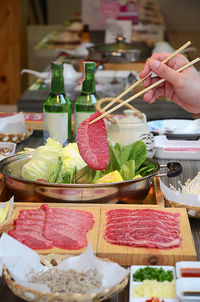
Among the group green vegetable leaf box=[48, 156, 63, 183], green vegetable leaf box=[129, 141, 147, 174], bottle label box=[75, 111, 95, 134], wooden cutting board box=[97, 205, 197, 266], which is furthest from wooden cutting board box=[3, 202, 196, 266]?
bottle label box=[75, 111, 95, 134]

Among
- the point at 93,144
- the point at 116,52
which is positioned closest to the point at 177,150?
the point at 93,144

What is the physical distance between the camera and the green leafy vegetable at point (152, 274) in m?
1.24

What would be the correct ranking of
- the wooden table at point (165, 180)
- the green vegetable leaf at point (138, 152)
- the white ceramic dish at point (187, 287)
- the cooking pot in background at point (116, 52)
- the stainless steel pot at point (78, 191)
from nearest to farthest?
the white ceramic dish at point (187, 287), the wooden table at point (165, 180), the stainless steel pot at point (78, 191), the green vegetable leaf at point (138, 152), the cooking pot in background at point (116, 52)

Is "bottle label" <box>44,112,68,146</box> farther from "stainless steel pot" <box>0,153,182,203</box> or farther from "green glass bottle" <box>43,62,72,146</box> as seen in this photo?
"stainless steel pot" <box>0,153,182,203</box>

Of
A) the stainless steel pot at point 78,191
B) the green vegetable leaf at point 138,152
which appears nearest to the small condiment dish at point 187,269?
the stainless steel pot at point 78,191

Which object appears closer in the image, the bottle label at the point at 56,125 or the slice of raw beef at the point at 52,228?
the slice of raw beef at the point at 52,228

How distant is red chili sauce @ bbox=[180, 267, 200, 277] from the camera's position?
1.23 meters

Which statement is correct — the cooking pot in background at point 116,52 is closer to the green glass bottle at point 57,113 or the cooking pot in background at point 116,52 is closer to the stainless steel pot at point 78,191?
the green glass bottle at point 57,113

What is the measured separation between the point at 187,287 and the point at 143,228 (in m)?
0.31

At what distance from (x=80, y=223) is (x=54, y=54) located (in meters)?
4.27

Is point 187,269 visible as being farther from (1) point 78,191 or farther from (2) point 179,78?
(2) point 179,78

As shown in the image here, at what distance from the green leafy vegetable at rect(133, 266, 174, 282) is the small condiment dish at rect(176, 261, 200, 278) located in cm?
2

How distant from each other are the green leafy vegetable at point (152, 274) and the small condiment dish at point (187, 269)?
25mm

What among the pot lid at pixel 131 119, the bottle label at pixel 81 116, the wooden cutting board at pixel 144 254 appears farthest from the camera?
the bottle label at pixel 81 116
